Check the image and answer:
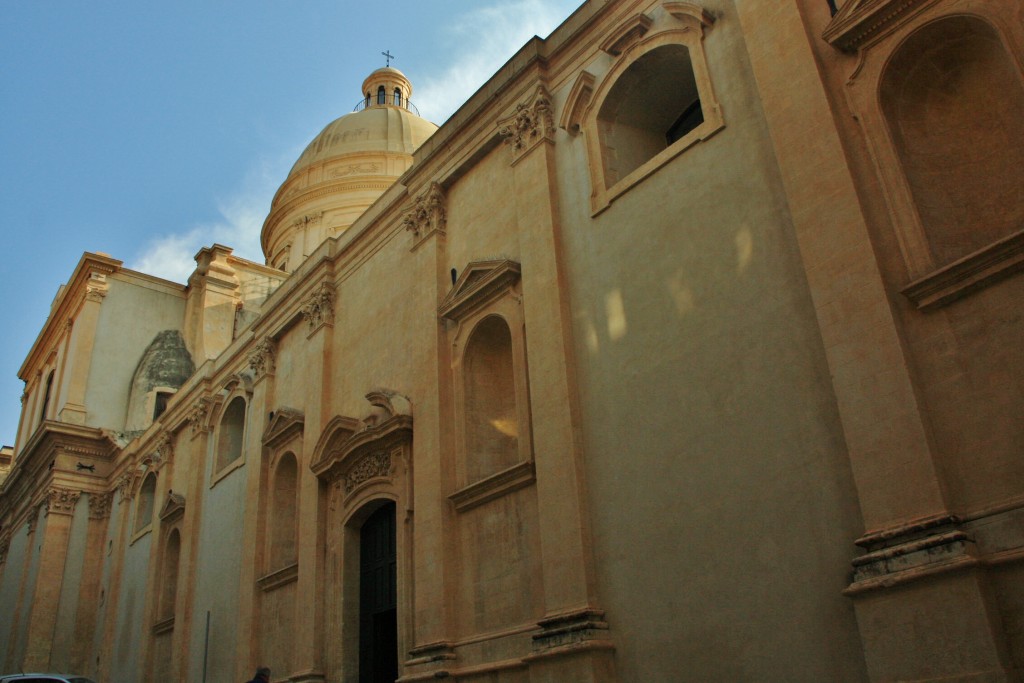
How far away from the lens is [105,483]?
92.3ft

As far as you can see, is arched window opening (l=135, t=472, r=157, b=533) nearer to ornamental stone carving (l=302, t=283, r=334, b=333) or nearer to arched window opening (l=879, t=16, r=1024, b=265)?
ornamental stone carving (l=302, t=283, r=334, b=333)

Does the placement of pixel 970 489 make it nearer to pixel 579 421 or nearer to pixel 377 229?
pixel 579 421

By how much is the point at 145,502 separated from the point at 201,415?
5297mm

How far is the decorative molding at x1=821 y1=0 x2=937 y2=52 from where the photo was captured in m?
8.23

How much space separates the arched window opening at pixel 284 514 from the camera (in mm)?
17094

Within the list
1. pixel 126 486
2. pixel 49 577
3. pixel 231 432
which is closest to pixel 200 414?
pixel 231 432

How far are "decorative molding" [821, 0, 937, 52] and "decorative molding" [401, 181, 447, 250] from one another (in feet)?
23.7

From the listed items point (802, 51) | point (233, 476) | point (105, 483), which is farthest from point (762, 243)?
point (105, 483)

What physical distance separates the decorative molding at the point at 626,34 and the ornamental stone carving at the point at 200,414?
14242mm

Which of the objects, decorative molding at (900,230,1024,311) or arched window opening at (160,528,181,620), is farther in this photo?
arched window opening at (160,528,181,620)

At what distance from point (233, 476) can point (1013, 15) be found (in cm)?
1675

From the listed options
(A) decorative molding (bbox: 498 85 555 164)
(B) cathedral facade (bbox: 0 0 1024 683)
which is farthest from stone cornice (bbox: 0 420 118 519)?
Result: (A) decorative molding (bbox: 498 85 555 164)

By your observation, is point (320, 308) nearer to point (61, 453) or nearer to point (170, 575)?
point (170, 575)

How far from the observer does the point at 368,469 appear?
1452 centimetres
